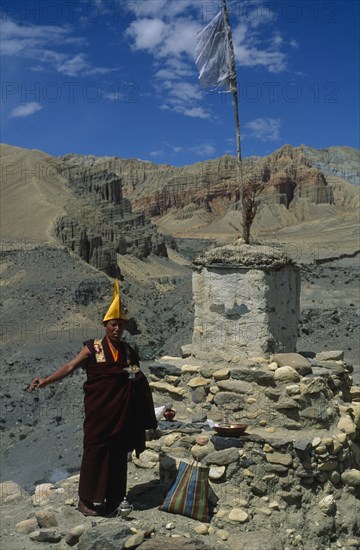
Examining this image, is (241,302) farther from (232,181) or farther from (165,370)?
(232,181)

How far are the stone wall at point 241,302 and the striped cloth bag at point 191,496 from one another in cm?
172

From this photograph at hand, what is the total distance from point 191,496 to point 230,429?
30.4 inches

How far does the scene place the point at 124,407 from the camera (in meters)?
4.50

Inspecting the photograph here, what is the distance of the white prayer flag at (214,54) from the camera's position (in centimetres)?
679

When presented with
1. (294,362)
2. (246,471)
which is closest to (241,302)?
(294,362)

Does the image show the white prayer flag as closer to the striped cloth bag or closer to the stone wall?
the stone wall

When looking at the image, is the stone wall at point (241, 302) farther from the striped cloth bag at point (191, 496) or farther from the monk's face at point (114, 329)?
the monk's face at point (114, 329)

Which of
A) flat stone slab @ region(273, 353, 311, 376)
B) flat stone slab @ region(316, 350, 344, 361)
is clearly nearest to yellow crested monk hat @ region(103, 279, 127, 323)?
flat stone slab @ region(273, 353, 311, 376)

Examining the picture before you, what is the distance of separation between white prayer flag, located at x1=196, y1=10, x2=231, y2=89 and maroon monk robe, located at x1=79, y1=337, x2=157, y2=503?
12.6ft

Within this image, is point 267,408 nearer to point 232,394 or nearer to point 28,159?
point 232,394

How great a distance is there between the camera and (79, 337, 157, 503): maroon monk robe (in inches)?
177

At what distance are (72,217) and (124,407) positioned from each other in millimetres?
33312

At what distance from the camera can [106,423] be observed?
4.49m

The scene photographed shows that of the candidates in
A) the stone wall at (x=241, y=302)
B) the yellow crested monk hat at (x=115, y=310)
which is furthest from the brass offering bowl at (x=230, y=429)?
Answer: the yellow crested monk hat at (x=115, y=310)
